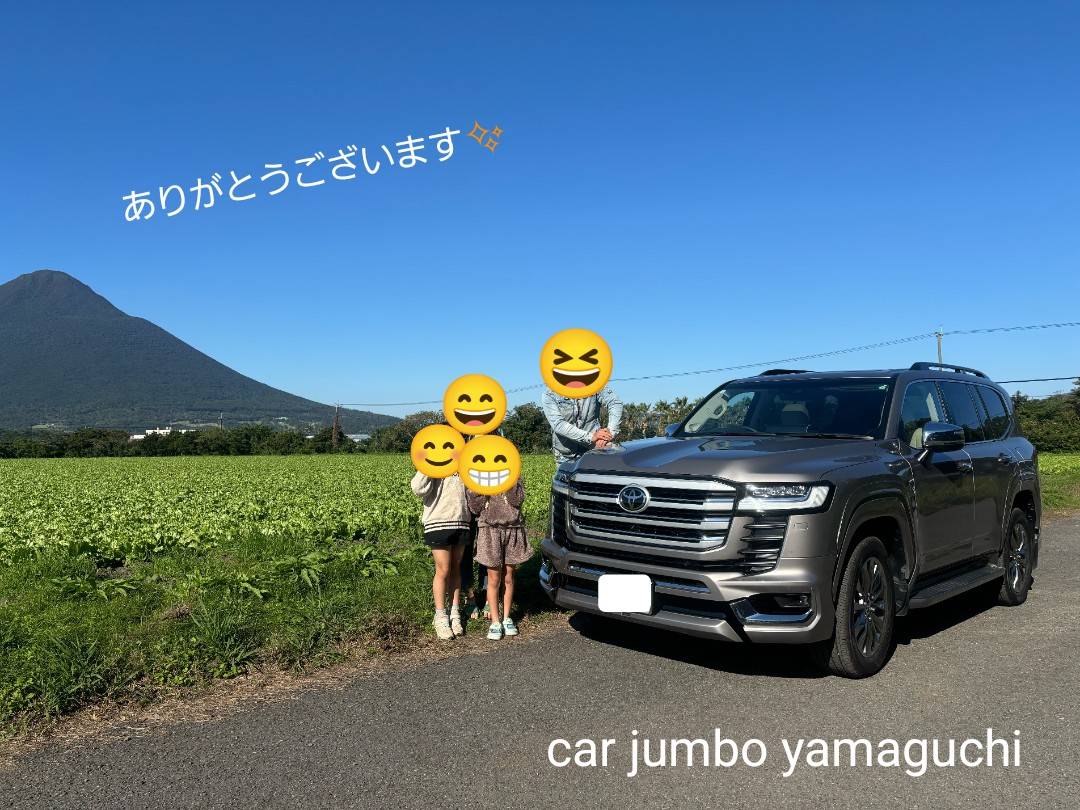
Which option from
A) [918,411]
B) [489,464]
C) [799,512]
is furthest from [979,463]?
[489,464]

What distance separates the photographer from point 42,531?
11977 millimetres

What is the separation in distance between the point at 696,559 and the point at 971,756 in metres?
1.65

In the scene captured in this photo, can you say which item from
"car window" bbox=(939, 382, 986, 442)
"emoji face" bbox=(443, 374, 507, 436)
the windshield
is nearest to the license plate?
"emoji face" bbox=(443, 374, 507, 436)

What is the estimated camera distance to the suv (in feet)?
15.9

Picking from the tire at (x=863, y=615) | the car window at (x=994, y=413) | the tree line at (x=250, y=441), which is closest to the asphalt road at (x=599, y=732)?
the tire at (x=863, y=615)

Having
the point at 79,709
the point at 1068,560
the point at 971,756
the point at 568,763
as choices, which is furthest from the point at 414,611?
the point at 1068,560

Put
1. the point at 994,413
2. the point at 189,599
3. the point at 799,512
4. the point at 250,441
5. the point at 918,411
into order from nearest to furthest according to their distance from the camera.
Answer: the point at 799,512, the point at 918,411, the point at 189,599, the point at 994,413, the point at 250,441

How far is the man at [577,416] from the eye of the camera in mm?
7020

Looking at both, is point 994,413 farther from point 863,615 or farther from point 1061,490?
point 1061,490

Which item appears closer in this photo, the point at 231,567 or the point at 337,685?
the point at 337,685

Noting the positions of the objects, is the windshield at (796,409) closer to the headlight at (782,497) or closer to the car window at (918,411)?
the car window at (918,411)

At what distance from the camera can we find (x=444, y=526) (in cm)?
609

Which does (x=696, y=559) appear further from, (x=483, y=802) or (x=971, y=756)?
(x=483, y=802)

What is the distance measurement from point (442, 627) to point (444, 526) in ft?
2.44
